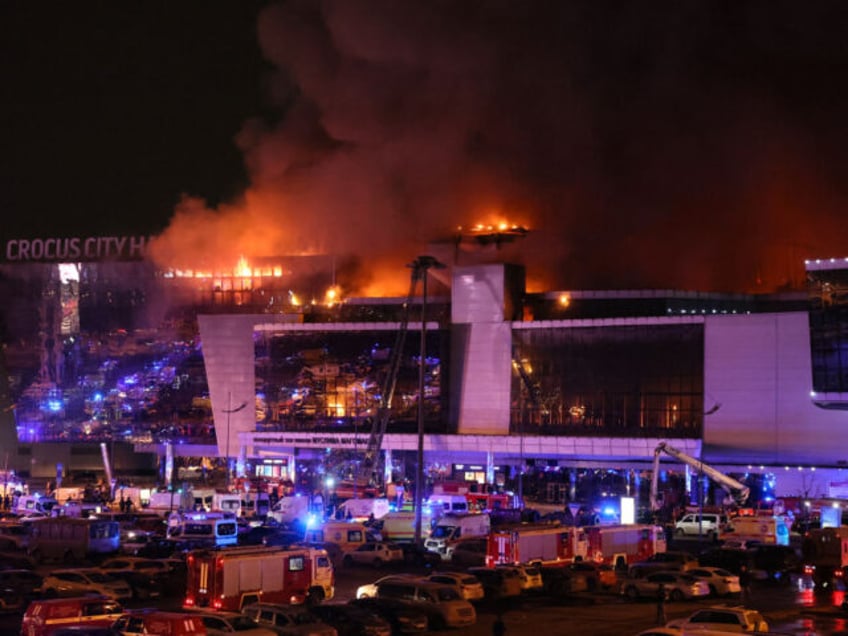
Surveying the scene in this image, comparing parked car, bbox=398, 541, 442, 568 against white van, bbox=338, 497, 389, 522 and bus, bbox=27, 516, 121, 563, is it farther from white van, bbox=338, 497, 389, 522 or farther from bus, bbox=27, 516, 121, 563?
white van, bbox=338, 497, 389, 522

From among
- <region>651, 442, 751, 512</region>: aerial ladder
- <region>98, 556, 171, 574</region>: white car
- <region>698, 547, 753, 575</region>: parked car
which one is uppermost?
<region>651, 442, 751, 512</region>: aerial ladder

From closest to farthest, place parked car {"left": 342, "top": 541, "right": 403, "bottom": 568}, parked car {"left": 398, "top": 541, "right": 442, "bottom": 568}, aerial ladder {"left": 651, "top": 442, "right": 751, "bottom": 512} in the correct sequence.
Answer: parked car {"left": 342, "top": 541, "right": 403, "bottom": 568}
parked car {"left": 398, "top": 541, "right": 442, "bottom": 568}
aerial ladder {"left": 651, "top": 442, "right": 751, "bottom": 512}

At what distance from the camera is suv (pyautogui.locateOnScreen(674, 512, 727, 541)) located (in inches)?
1837

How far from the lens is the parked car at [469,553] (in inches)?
1387

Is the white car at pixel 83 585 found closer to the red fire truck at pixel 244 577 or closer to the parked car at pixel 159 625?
the red fire truck at pixel 244 577

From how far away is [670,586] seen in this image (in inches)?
1153

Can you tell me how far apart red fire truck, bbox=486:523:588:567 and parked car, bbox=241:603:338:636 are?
35.2 feet

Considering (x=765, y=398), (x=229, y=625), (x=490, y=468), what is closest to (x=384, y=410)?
(x=490, y=468)

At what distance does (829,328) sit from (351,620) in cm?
3978

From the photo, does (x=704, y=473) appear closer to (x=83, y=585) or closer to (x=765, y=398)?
(x=765, y=398)

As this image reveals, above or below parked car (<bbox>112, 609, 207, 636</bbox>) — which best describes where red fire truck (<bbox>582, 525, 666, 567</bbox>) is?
above

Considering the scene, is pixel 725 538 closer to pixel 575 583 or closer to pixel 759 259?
pixel 575 583

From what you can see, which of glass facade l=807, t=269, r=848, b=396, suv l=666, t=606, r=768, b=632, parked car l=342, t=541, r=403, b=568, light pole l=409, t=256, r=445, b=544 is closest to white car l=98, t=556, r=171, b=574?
parked car l=342, t=541, r=403, b=568

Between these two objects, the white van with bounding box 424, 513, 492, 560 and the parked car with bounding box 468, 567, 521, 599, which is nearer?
the parked car with bounding box 468, 567, 521, 599
